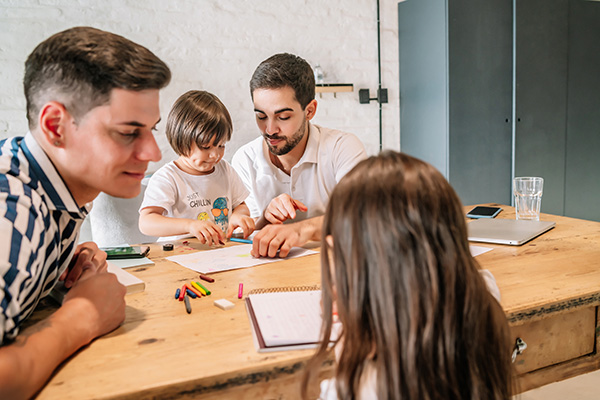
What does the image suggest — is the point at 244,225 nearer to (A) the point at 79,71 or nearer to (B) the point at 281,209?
(B) the point at 281,209

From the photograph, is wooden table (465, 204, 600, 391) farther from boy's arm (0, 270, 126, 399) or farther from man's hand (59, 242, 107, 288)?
man's hand (59, 242, 107, 288)

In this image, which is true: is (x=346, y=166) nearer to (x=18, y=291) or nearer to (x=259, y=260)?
(x=259, y=260)

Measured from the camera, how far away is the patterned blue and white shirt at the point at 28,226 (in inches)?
25.2

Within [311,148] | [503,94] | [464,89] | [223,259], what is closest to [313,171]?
[311,148]

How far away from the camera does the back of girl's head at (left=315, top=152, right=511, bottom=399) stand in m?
0.61

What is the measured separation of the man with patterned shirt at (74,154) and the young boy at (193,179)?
2.48 feet

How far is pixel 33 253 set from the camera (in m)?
0.69

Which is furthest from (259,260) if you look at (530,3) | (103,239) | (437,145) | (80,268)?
(530,3)

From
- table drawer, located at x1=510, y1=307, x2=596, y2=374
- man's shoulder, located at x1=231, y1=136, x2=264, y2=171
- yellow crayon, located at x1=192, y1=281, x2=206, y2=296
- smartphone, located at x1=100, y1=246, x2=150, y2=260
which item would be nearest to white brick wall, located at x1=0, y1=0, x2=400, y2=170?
man's shoulder, located at x1=231, y1=136, x2=264, y2=171

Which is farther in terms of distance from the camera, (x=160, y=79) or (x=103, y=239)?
(x=103, y=239)

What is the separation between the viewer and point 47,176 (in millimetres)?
792

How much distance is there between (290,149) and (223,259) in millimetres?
721

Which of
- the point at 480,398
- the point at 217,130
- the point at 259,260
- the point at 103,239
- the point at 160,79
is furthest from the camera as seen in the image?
the point at 103,239

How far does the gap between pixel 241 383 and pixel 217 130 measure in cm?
124
